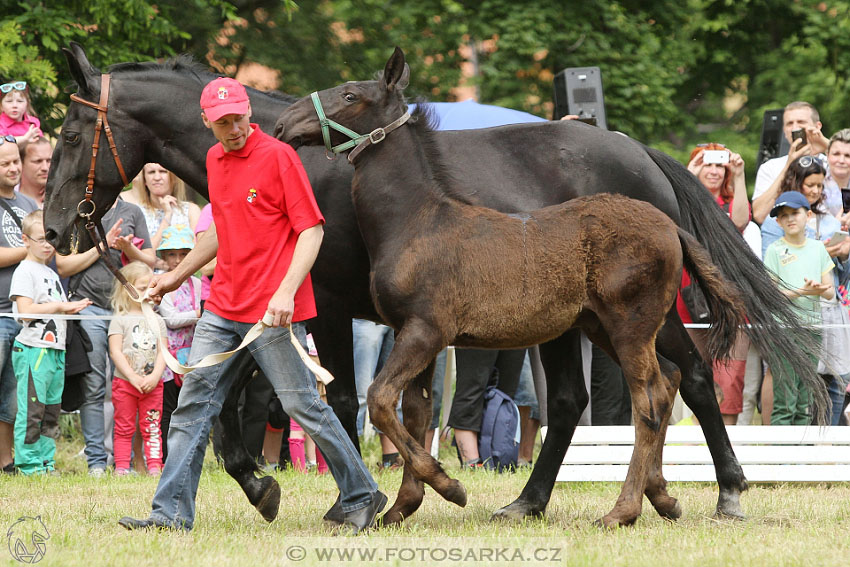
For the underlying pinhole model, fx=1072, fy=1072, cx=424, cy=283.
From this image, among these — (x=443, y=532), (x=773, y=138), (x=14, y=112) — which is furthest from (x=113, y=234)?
(x=773, y=138)

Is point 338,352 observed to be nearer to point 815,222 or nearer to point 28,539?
point 28,539

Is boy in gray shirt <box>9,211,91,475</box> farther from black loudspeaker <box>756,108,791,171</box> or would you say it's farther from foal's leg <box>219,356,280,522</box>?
black loudspeaker <box>756,108,791,171</box>

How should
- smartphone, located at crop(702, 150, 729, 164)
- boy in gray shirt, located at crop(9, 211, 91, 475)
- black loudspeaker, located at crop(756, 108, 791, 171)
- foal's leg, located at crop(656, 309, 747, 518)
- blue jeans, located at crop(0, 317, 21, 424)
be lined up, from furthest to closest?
black loudspeaker, located at crop(756, 108, 791, 171) < smartphone, located at crop(702, 150, 729, 164) < blue jeans, located at crop(0, 317, 21, 424) < boy in gray shirt, located at crop(9, 211, 91, 475) < foal's leg, located at crop(656, 309, 747, 518)

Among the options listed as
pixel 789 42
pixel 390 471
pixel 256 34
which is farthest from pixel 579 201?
pixel 789 42

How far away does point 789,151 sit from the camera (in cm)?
981

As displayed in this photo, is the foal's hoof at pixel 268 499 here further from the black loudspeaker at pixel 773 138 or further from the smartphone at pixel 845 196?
the black loudspeaker at pixel 773 138

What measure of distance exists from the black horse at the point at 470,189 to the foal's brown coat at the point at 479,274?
469mm

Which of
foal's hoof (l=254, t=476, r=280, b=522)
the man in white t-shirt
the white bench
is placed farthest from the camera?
the man in white t-shirt

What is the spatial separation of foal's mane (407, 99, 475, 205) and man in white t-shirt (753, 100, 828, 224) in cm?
A: 473

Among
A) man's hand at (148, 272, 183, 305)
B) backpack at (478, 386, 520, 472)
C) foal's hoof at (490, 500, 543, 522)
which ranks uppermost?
man's hand at (148, 272, 183, 305)

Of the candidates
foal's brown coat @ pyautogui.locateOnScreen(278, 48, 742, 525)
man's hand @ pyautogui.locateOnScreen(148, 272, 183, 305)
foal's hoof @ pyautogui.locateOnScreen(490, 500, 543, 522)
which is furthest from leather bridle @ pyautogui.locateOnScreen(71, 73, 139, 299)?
foal's hoof @ pyautogui.locateOnScreen(490, 500, 543, 522)

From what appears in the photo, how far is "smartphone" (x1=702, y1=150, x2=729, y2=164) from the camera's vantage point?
8977 millimetres

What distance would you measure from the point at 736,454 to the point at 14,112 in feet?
21.4

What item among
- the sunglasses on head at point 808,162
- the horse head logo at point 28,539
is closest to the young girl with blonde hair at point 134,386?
the horse head logo at point 28,539
